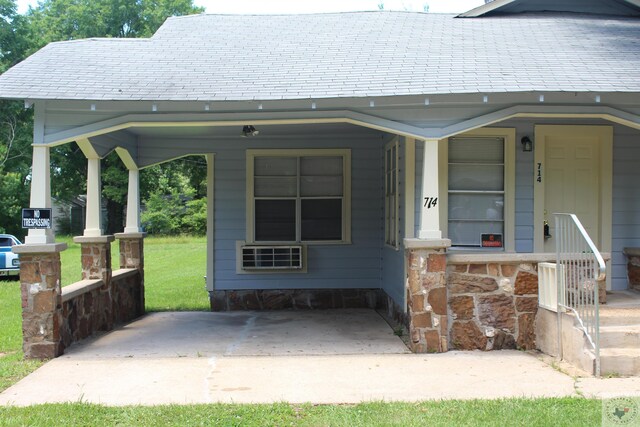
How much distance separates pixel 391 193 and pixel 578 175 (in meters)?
2.64

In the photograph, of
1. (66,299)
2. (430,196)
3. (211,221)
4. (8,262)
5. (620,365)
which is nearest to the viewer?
(620,365)

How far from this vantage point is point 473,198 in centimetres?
846

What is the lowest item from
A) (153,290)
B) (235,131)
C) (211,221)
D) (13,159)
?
(153,290)

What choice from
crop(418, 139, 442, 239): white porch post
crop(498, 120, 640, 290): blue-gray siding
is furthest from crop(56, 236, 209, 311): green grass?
crop(498, 120, 640, 290): blue-gray siding

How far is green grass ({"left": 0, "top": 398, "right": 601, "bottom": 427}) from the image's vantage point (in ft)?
15.9

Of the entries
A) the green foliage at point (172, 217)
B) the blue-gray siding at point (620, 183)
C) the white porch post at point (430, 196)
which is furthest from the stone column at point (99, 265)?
the green foliage at point (172, 217)

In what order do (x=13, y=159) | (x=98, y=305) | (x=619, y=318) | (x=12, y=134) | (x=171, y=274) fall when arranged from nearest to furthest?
(x=619, y=318), (x=98, y=305), (x=171, y=274), (x=12, y=134), (x=13, y=159)

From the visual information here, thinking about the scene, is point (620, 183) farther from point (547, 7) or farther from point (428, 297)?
point (547, 7)

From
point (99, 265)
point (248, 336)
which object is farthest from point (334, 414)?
point (99, 265)

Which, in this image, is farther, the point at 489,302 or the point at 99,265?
the point at 99,265

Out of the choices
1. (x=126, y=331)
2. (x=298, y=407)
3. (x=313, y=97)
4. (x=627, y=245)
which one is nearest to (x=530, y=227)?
(x=627, y=245)

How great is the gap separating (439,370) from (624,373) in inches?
67.2

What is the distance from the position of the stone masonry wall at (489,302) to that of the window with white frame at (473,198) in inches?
48.4

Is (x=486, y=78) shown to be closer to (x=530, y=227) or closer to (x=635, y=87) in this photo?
(x=635, y=87)
